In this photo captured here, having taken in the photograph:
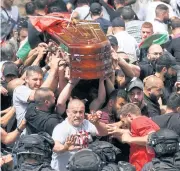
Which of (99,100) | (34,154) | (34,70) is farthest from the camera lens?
(34,70)

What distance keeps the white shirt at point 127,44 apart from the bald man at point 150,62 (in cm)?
56

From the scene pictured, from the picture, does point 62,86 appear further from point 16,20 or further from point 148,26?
point 16,20

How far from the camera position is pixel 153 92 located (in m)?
12.2

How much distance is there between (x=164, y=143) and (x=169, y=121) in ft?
6.74

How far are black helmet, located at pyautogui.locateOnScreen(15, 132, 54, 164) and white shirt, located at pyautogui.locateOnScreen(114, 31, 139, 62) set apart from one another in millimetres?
5022

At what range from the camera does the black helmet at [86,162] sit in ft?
27.6

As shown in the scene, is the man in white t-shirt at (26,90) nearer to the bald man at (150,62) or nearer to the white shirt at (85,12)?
the bald man at (150,62)

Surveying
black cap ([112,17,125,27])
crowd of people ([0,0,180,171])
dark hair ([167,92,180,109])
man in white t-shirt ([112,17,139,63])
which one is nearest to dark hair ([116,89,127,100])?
crowd of people ([0,0,180,171])

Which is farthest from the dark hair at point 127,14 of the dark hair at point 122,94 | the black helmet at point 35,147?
the black helmet at point 35,147

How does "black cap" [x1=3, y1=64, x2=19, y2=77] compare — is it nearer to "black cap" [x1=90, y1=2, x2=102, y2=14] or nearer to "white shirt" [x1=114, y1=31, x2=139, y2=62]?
"white shirt" [x1=114, y1=31, x2=139, y2=62]

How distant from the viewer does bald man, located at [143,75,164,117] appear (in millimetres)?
12188

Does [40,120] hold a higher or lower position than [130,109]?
lower

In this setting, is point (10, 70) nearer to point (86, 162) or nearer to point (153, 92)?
point (153, 92)

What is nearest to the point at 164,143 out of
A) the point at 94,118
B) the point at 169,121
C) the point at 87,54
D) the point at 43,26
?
the point at 94,118
